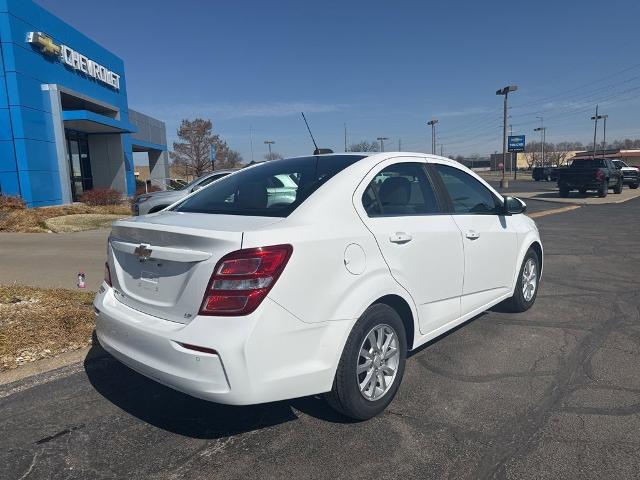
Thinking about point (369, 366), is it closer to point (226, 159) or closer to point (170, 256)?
point (170, 256)

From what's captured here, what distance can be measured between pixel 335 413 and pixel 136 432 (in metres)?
1.24

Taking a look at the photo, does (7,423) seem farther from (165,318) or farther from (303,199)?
(303,199)

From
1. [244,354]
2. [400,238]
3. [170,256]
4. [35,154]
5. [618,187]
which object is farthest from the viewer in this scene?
[618,187]

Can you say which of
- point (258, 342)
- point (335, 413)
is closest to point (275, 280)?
point (258, 342)

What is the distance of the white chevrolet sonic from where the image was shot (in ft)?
7.75

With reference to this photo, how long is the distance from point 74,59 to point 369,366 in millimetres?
22496

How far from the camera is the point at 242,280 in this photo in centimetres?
235

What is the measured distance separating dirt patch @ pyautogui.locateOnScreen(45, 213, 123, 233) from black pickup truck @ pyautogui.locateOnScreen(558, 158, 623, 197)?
66.2 ft

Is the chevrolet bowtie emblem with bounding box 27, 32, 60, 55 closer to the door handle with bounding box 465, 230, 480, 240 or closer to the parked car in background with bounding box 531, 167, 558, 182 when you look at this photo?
the door handle with bounding box 465, 230, 480, 240

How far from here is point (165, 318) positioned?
262cm

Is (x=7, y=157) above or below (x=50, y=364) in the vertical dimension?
above

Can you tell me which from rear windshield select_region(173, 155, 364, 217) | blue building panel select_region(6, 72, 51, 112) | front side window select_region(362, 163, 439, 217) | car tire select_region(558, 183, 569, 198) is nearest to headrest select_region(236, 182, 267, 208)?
rear windshield select_region(173, 155, 364, 217)

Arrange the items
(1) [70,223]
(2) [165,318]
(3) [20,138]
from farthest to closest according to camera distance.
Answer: (3) [20,138] < (1) [70,223] < (2) [165,318]

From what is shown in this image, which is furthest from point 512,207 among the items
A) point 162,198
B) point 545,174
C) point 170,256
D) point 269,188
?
point 545,174
